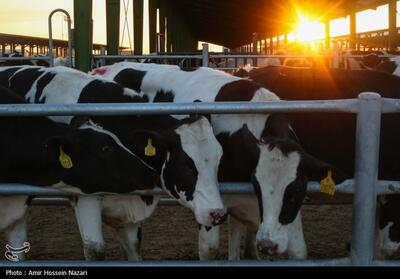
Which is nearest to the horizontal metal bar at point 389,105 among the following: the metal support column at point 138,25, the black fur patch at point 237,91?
the black fur patch at point 237,91

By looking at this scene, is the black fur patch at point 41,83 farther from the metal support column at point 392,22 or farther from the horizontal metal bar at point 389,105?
the metal support column at point 392,22

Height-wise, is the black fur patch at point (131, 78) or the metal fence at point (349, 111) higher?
the black fur patch at point (131, 78)

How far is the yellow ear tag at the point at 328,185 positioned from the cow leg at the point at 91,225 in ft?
4.72

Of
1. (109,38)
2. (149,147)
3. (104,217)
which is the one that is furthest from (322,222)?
(109,38)

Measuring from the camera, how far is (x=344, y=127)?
4.26 m

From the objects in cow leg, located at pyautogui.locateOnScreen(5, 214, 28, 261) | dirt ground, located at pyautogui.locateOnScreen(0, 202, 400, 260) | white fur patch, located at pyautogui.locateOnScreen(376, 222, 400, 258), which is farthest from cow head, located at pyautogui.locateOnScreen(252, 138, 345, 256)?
dirt ground, located at pyautogui.locateOnScreen(0, 202, 400, 260)

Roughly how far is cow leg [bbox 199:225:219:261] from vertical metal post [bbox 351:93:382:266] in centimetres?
127

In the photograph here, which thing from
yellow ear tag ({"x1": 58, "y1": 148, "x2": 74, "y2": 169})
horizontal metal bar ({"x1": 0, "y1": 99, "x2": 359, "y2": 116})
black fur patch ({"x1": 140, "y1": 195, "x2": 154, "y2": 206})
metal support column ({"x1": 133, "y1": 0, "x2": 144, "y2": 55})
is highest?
metal support column ({"x1": 133, "y1": 0, "x2": 144, "y2": 55})

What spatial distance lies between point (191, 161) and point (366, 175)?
961mm

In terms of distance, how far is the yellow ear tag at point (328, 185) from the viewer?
2.97 meters

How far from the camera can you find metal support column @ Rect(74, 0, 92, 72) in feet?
28.2

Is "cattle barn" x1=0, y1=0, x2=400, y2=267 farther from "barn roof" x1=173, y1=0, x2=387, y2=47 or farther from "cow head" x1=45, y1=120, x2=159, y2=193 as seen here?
"barn roof" x1=173, y1=0, x2=387, y2=47

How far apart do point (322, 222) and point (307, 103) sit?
3541mm

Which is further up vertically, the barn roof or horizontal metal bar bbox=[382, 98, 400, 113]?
the barn roof
